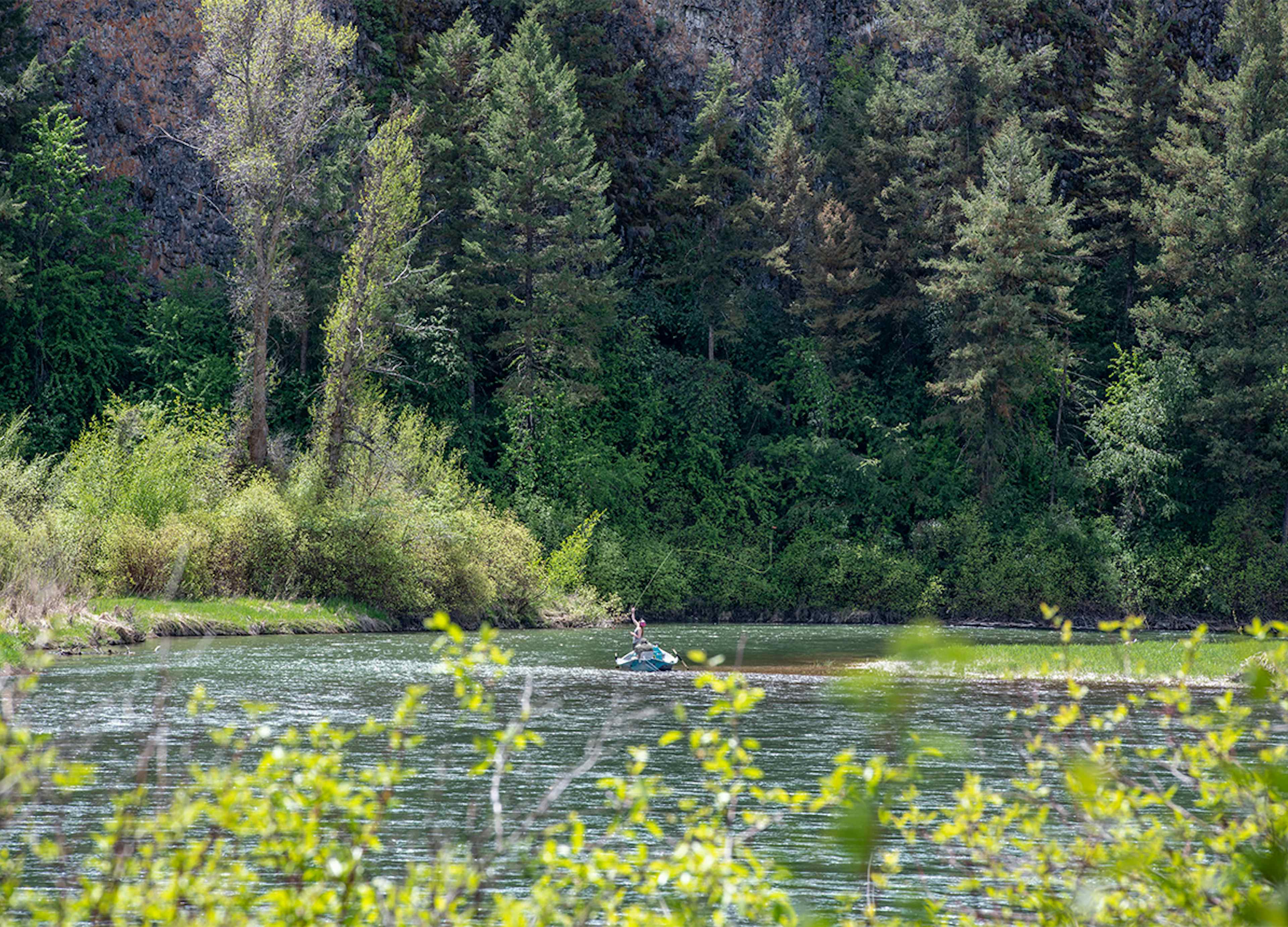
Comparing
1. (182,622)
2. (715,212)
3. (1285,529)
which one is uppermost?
(715,212)

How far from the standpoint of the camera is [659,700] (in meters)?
23.1

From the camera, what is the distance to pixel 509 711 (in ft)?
67.6

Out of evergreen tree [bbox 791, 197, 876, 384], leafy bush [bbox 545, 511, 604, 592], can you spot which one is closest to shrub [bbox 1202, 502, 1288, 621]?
evergreen tree [bbox 791, 197, 876, 384]

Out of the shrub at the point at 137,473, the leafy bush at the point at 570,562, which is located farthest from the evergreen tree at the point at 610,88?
the shrub at the point at 137,473

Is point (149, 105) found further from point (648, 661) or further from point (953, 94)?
point (648, 661)

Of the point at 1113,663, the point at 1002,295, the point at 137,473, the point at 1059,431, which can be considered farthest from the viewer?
the point at 1059,431

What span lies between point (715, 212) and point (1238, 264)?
62.5ft

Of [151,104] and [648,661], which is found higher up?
[151,104]

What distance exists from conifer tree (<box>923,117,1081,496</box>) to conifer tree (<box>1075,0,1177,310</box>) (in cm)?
237

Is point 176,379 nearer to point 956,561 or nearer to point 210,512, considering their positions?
point 210,512

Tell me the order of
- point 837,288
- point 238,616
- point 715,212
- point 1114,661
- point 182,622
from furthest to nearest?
point 715,212, point 837,288, point 238,616, point 182,622, point 1114,661

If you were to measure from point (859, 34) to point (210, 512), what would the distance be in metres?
36.6

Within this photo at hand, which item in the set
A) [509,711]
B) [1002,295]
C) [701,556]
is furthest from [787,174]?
[509,711]

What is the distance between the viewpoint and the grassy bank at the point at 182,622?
93.4 ft
